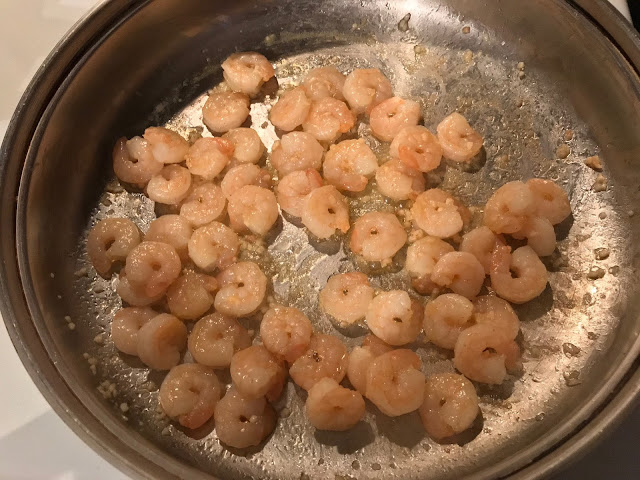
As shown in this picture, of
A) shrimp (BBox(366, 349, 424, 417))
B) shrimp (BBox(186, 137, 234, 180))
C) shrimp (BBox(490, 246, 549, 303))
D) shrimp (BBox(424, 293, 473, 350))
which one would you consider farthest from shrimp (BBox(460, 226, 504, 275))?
shrimp (BBox(186, 137, 234, 180))

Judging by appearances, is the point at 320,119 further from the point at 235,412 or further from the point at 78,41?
the point at 235,412

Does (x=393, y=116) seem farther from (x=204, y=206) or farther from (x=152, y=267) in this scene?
(x=152, y=267)

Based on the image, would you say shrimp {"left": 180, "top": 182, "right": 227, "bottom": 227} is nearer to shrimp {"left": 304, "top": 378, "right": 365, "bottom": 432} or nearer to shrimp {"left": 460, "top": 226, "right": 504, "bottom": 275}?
shrimp {"left": 304, "top": 378, "right": 365, "bottom": 432}

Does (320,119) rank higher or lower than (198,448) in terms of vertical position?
higher

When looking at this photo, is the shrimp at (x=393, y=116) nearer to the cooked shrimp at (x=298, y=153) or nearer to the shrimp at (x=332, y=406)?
the cooked shrimp at (x=298, y=153)

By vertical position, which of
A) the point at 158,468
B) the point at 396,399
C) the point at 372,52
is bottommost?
the point at 158,468

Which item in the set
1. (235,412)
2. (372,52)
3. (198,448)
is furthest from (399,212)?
(198,448)

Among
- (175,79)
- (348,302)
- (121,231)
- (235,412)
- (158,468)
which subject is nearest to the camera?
(158,468)
